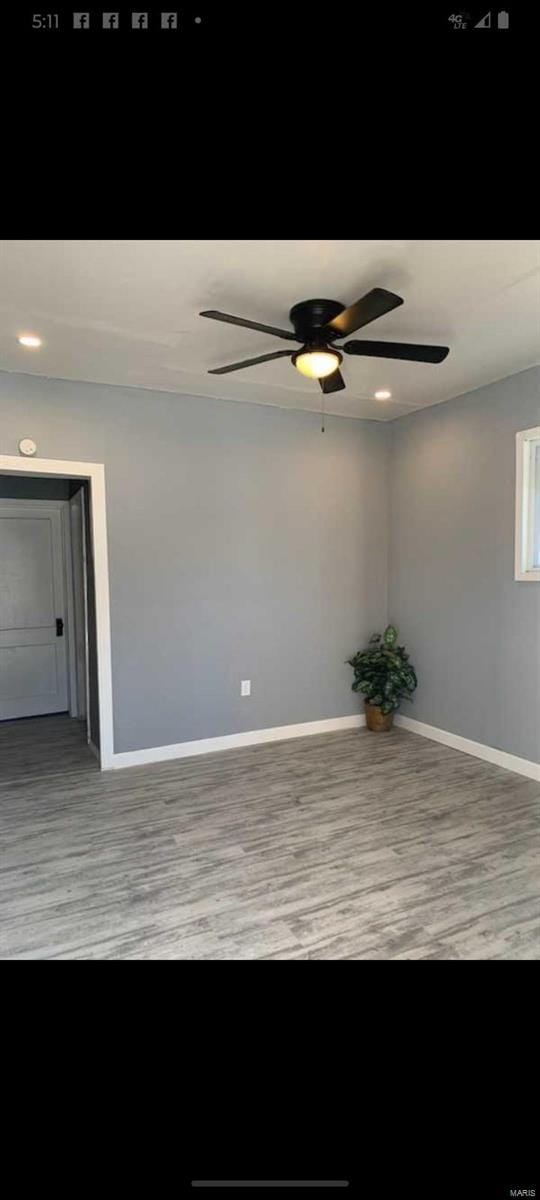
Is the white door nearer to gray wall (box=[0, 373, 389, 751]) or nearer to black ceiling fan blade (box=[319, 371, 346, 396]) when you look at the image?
gray wall (box=[0, 373, 389, 751])

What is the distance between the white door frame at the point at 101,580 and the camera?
3.46 metres

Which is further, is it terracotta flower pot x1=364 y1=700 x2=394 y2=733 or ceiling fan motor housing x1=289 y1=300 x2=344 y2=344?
terracotta flower pot x1=364 y1=700 x2=394 y2=733

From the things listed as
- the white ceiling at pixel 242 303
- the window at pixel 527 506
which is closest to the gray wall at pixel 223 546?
the white ceiling at pixel 242 303

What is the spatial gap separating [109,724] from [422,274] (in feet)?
10.3

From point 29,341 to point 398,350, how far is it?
6.39 feet

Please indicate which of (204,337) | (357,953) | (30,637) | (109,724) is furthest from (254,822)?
(30,637)

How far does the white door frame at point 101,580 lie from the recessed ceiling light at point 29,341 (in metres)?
0.70

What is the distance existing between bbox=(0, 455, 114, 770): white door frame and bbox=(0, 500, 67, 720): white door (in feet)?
5.41

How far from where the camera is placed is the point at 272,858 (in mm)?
2420

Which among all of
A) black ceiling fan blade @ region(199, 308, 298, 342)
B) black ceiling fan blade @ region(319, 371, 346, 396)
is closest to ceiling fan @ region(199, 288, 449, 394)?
black ceiling fan blade @ region(199, 308, 298, 342)

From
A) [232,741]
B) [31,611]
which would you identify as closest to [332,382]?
[232,741]

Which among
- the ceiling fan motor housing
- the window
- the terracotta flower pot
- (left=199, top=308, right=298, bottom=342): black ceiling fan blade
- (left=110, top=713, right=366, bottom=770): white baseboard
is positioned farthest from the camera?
the terracotta flower pot

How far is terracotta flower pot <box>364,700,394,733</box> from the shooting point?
4.31 meters
